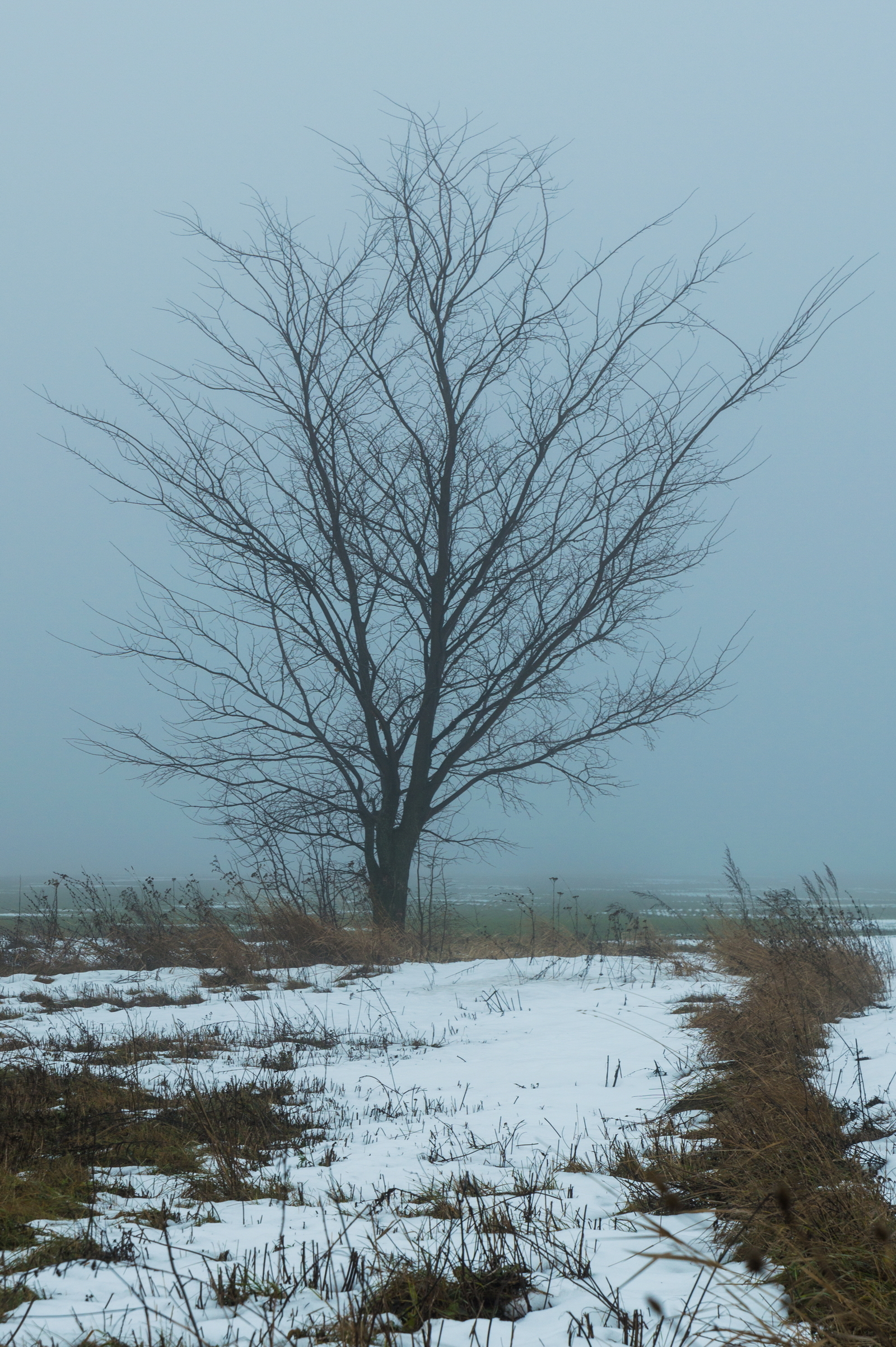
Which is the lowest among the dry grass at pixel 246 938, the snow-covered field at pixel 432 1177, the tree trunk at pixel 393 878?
the snow-covered field at pixel 432 1177

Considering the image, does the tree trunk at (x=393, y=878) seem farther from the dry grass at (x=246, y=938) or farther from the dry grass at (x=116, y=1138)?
the dry grass at (x=116, y=1138)

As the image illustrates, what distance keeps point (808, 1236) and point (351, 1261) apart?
52.2 inches

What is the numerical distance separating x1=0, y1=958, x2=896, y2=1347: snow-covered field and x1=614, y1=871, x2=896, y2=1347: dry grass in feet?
0.41

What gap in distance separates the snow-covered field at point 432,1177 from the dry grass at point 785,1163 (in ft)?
0.41

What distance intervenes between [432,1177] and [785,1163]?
4.24 ft

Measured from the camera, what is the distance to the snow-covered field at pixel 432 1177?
2.23 meters

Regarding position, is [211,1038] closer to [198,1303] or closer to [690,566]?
[198,1303]

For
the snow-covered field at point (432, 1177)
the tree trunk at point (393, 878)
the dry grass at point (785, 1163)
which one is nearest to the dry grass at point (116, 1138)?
the snow-covered field at point (432, 1177)

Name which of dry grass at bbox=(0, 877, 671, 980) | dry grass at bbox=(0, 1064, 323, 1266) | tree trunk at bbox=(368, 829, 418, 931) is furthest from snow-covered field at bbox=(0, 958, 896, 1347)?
tree trunk at bbox=(368, 829, 418, 931)

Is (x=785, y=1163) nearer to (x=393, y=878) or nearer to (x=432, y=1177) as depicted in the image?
(x=432, y=1177)

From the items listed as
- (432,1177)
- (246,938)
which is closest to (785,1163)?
(432,1177)

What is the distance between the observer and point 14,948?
476 inches

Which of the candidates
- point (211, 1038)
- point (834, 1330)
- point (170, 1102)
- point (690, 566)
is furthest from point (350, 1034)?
point (690, 566)

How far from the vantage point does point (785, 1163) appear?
304 centimetres
